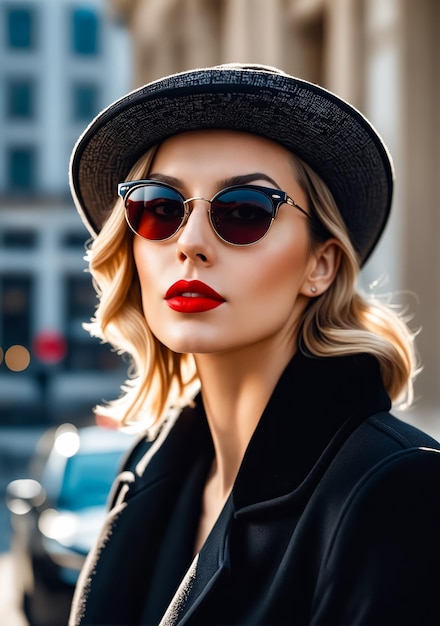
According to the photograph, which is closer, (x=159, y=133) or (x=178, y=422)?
(x=159, y=133)

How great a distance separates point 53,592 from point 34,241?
3029 centimetres

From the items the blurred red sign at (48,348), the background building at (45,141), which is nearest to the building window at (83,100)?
the background building at (45,141)

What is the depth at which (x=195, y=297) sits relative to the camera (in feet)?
5.81

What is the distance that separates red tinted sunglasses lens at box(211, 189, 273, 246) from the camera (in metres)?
1.75

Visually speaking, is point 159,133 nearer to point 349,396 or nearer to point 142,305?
point 142,305

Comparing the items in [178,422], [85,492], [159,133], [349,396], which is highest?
[159,133]

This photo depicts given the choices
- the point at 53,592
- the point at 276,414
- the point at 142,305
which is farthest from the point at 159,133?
the point at 53,592

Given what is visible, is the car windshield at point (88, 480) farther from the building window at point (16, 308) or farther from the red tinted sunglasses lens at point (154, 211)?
the building window at point (16, 308)

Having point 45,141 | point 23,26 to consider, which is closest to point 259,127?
point 45,141

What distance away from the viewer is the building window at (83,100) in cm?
3416

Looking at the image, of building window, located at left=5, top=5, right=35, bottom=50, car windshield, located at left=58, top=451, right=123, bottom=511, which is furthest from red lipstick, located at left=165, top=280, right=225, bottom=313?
building window, located at left=5, top=5, right=35, bottom=50

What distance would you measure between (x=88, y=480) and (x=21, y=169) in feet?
97.9

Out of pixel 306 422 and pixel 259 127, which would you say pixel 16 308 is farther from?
pixel 306 422

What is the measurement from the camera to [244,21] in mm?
14234
